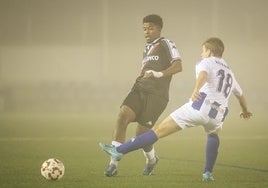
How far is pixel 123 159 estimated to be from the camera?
1444 centimetres

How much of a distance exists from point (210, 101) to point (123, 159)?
4.19 metres

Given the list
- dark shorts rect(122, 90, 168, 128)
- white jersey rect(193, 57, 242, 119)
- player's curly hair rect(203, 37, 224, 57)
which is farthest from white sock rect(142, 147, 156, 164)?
player's curly hair rect(203, 37, 224, 57)

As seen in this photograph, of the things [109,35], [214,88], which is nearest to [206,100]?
[214,88]

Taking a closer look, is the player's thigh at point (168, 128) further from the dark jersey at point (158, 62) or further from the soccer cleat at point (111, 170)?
the dark jersey at point (158, 62)

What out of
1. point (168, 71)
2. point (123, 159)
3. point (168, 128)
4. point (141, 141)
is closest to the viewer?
point (168, 128)

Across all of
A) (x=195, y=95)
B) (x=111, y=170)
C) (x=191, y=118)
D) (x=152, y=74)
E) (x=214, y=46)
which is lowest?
(x=111, y=170)

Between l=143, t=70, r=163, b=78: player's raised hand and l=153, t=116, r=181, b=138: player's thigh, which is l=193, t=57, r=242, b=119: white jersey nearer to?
l=153, t=116, r=181, b=138: player's thigh

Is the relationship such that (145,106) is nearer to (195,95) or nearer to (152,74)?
(152,74)

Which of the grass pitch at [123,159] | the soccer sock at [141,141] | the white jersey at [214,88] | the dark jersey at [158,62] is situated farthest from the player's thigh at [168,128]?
the dark jersey at [158,62]

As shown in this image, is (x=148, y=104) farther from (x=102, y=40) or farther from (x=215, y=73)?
(x=102, y=40)

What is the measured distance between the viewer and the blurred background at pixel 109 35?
4009cm

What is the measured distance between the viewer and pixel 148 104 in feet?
38.9

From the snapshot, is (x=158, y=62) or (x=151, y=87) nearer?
(x=158, y=62)

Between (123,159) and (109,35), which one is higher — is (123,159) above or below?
above
